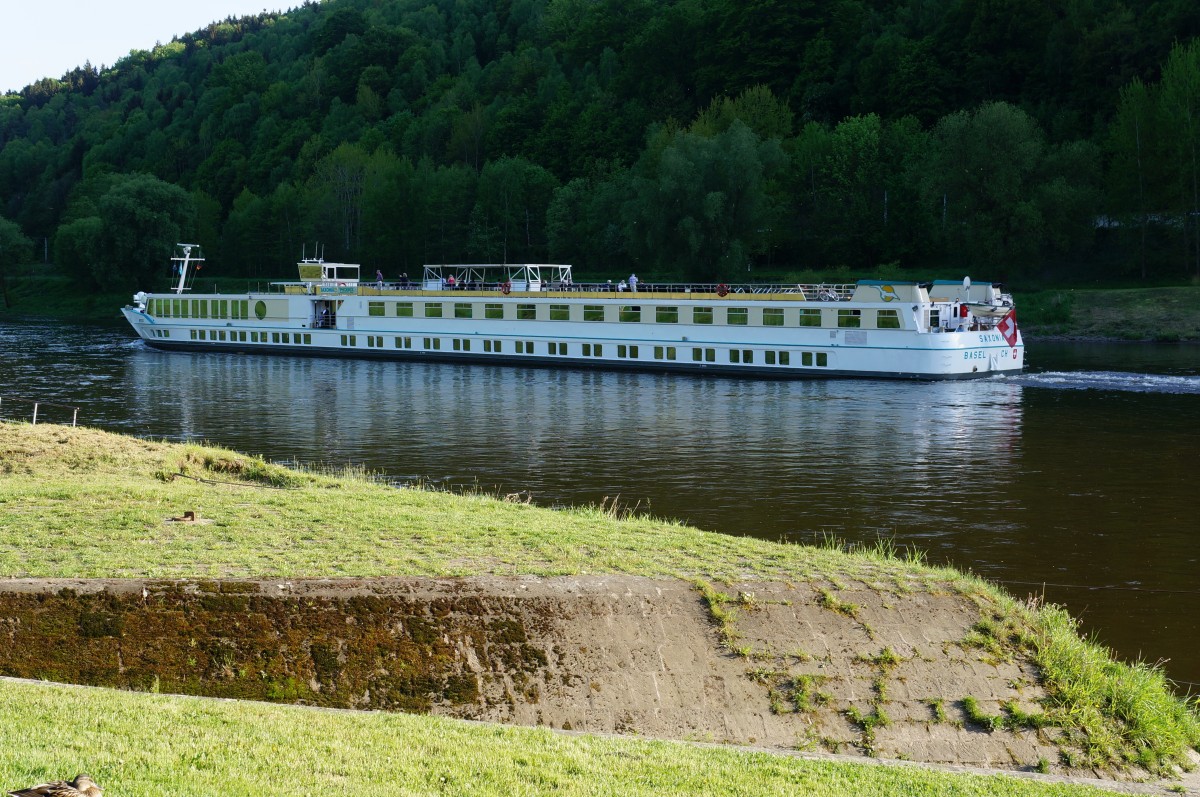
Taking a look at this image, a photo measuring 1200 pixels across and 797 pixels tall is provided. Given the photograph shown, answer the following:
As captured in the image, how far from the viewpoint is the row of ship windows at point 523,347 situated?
61062 mm

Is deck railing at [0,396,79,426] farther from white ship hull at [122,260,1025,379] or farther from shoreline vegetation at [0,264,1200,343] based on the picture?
shoreline vegetation at [0,264,1200,343]

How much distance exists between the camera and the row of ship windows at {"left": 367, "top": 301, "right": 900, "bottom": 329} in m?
58.9

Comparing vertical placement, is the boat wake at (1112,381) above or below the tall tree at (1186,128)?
below

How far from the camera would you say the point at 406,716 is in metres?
12.0

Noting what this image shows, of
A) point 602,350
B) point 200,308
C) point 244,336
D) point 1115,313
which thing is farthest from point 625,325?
point 1115,313

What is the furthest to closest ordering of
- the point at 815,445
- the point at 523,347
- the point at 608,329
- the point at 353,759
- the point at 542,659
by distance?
the point at 523,347 < the point at 608,329 < the point at 815,445 < the point at 542,659 < the point at 353,759

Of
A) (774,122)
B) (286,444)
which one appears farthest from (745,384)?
(774,122)

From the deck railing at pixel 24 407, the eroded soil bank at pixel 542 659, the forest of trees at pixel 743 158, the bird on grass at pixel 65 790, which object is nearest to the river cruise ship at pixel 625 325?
the forest of trees at pixel 743 158

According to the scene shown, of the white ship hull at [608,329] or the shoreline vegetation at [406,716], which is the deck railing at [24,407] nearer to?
the shoreline vegetation at [406,716]

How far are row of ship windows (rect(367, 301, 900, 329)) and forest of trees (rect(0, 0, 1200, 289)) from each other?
2483 cm

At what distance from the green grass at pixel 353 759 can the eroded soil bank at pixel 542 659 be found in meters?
1.29

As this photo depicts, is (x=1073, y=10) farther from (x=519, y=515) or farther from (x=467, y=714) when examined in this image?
(x=467, y=714)

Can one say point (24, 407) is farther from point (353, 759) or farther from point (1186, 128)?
point (1186, 128)

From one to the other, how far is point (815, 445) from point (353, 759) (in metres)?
30.5
